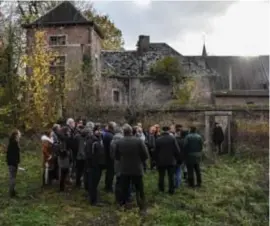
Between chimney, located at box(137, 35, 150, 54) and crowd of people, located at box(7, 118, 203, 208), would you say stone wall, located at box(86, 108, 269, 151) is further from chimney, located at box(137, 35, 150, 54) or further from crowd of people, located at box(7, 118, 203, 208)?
chimney, located at box(137, 35, 150, 54)

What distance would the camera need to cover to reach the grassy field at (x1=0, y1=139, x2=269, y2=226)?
33.4 ft

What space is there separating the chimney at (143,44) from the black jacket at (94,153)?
116 feet

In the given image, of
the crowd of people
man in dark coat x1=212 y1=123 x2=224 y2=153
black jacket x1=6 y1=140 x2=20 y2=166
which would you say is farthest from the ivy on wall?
black jacket x1=6 y1=140 x2=20 y2=166

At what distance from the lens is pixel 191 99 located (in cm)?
3859

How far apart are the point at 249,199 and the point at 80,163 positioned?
4670 mm

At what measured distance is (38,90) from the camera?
2723 centimetres

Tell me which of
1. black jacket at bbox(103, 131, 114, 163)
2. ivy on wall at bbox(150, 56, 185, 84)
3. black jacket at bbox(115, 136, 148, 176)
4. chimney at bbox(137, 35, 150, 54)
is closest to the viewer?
black jacket at bbox(115, 136, 148, 176)

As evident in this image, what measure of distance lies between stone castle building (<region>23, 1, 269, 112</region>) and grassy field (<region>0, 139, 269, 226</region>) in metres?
16.6

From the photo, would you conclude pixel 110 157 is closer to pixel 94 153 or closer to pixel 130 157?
pixel 94 153

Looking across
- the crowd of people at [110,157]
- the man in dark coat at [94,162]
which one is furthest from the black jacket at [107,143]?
the man in dark coat at [94,162]

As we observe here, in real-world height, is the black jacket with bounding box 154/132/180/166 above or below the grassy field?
above

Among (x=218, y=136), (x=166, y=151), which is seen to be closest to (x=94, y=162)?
(x=166, y=151)

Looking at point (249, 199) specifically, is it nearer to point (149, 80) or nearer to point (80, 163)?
point (80, 163)

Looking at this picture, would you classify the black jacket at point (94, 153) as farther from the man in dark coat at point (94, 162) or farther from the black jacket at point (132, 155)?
the black jacket at point (132, 155)
